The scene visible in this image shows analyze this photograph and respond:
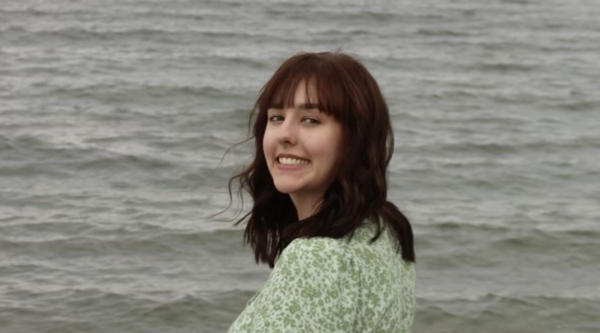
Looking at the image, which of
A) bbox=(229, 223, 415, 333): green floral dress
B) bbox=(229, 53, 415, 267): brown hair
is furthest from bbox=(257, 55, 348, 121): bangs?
bbox=(229, 223, 415, 333): green floral dress

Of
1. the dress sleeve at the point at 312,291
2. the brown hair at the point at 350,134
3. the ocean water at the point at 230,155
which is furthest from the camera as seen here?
the ocean water at the point at 230,155

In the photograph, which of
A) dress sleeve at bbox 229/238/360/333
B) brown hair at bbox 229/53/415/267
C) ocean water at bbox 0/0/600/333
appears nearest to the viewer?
dress sleeve at bbox 229/238/360/333

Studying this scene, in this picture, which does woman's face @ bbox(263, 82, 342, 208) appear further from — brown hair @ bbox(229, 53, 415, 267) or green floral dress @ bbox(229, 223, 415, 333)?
green floral dress @ bbox(229, 223, 415, 333)

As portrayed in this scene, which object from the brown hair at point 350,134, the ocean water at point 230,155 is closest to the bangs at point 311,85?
the brown hair at point 350,134

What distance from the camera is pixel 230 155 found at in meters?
10.2

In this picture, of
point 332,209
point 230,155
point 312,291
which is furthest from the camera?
point 230,155

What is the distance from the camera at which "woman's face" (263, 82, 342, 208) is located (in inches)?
96.7

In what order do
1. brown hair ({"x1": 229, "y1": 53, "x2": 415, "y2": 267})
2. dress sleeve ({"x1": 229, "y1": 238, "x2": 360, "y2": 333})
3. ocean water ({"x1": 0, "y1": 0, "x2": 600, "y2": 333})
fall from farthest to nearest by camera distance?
ocean water ({"x1": 0, "y1": 0, "x2": 600, "y2": 333}), brown hair ({"x1": 229, "y1": 53, "x2": 415, "y2": 267}), dress sleeve ({"x1": 229, "y1": 238, "x2": 360, "y2": 333})

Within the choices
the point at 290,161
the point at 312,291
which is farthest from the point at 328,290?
the point at 290,161

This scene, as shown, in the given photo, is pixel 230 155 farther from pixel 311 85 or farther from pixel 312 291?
pixel 312 291

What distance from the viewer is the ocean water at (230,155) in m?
6.86

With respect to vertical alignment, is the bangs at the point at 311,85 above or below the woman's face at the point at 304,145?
above

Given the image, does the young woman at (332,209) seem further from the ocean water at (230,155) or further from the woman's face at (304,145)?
the ocean water at (230,155)

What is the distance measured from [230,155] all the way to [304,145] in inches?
304
